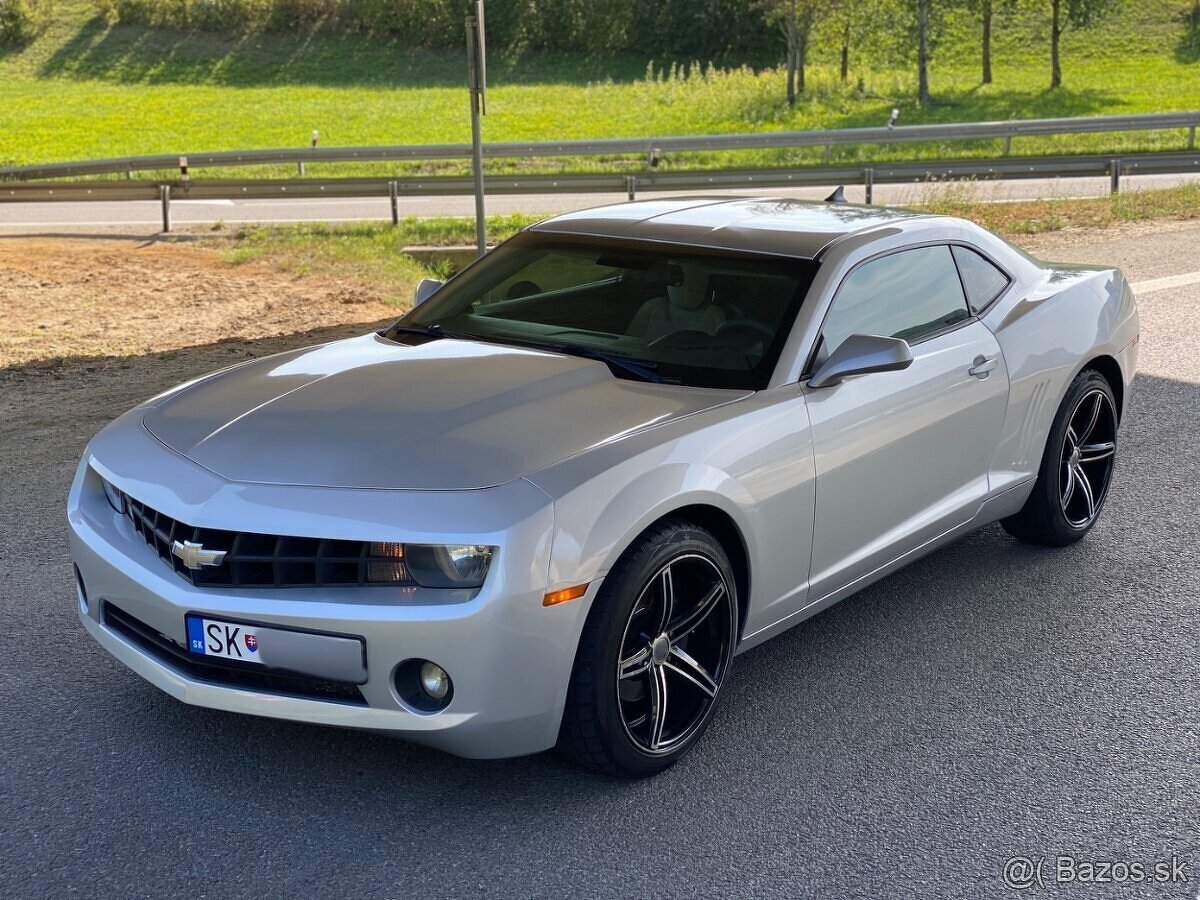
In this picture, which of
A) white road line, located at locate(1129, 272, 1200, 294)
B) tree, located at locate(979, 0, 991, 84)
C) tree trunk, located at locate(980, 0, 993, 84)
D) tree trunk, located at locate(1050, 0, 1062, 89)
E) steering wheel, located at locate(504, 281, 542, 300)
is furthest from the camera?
tree trunk, located at locate(980, 0, 993, 84)

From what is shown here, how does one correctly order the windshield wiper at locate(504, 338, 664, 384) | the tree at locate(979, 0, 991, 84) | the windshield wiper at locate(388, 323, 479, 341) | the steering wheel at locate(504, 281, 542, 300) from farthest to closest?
the tree at locate(979, 0, 991, 84) → the steering wheel at locate(504, 281, 542, 300) → the windshield wiper at locate(388, 323, 479, 341) → the windshield wiper at locate(504, 338, 664, 384)

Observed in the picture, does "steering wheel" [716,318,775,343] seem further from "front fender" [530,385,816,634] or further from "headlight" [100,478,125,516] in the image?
"headlight" [100,478,125,516]

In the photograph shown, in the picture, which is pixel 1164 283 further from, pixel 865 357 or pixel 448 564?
pixel 448 564

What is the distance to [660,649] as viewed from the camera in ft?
11.9

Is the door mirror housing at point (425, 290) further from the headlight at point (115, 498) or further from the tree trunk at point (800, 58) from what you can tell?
the tree trunk at point (800, 58)

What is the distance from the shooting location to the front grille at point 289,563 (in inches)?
128

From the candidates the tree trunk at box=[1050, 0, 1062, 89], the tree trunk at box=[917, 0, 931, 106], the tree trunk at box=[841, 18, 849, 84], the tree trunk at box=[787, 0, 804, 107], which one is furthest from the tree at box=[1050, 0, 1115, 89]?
the tree trunk at box=[787, 0, 804, 107]

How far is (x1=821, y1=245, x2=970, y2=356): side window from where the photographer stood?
4348mm

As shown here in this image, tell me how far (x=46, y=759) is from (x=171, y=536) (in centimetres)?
87

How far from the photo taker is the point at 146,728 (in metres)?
3.90

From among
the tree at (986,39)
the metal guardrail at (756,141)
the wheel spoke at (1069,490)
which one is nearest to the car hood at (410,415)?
A: the wheel spoke at (1069,490)

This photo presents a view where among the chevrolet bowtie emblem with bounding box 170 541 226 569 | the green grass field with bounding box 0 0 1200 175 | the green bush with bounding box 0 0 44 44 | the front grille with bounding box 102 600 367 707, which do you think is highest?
the green bush with bounding box 0 0 44 44

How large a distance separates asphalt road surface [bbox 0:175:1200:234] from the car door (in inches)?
528

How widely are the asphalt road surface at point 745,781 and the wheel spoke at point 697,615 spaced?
16.1 inches
